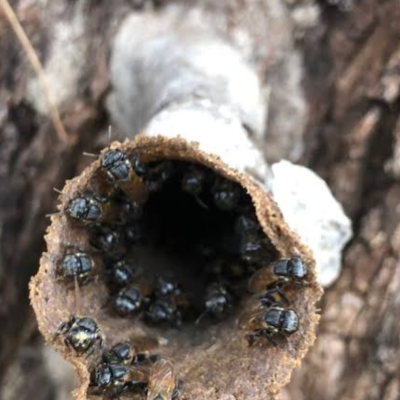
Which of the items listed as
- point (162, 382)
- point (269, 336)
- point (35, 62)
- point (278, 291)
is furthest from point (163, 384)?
point (35, 62)

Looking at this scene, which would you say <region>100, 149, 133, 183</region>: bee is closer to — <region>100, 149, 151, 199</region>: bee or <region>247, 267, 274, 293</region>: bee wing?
<region>100, 149, 151, 199</region>: bee

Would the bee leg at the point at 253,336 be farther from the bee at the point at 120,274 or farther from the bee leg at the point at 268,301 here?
the bee at the point at 120,274

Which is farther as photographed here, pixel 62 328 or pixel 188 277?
pixel 188 277

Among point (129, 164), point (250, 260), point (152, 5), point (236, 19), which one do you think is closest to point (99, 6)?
point (152, 5)

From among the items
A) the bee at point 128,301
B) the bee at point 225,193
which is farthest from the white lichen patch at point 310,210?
the bee at point 128,301

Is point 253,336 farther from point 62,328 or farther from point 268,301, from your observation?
point 62,328

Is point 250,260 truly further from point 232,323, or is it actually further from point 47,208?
point 47,208
